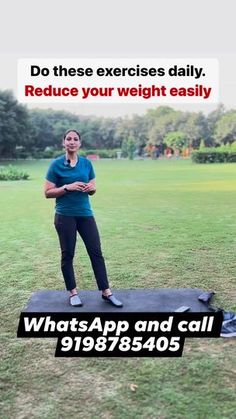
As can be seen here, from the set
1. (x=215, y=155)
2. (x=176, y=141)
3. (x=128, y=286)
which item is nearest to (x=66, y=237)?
(x=128, y=286)

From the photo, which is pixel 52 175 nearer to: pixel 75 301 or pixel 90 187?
pixel 90 187

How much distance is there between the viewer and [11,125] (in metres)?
23.0

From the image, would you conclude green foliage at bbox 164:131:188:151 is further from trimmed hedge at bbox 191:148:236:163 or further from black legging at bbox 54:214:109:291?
black legging at bbox 54:214:109:291

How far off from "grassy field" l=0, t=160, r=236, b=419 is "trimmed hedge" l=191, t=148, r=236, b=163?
1598 cm

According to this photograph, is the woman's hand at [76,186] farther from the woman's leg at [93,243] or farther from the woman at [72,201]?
the woman's leg at [93,243]

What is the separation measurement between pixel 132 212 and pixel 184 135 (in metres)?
23.2

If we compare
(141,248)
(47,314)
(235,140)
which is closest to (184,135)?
(235,140)

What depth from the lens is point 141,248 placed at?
16.5 feet

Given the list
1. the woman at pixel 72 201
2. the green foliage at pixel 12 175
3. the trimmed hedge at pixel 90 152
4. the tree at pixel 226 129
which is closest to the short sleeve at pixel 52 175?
the woman at pixel 72 201

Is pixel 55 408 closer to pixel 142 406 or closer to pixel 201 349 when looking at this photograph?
pixel 142 406

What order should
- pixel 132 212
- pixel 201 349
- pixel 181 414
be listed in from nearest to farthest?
pixel 181 414 → pixel 201 349 → pixel 132 212

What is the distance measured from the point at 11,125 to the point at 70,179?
21.0 m

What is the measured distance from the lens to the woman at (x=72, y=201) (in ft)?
9.62

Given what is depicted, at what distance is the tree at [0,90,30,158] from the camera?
75.4 ft
